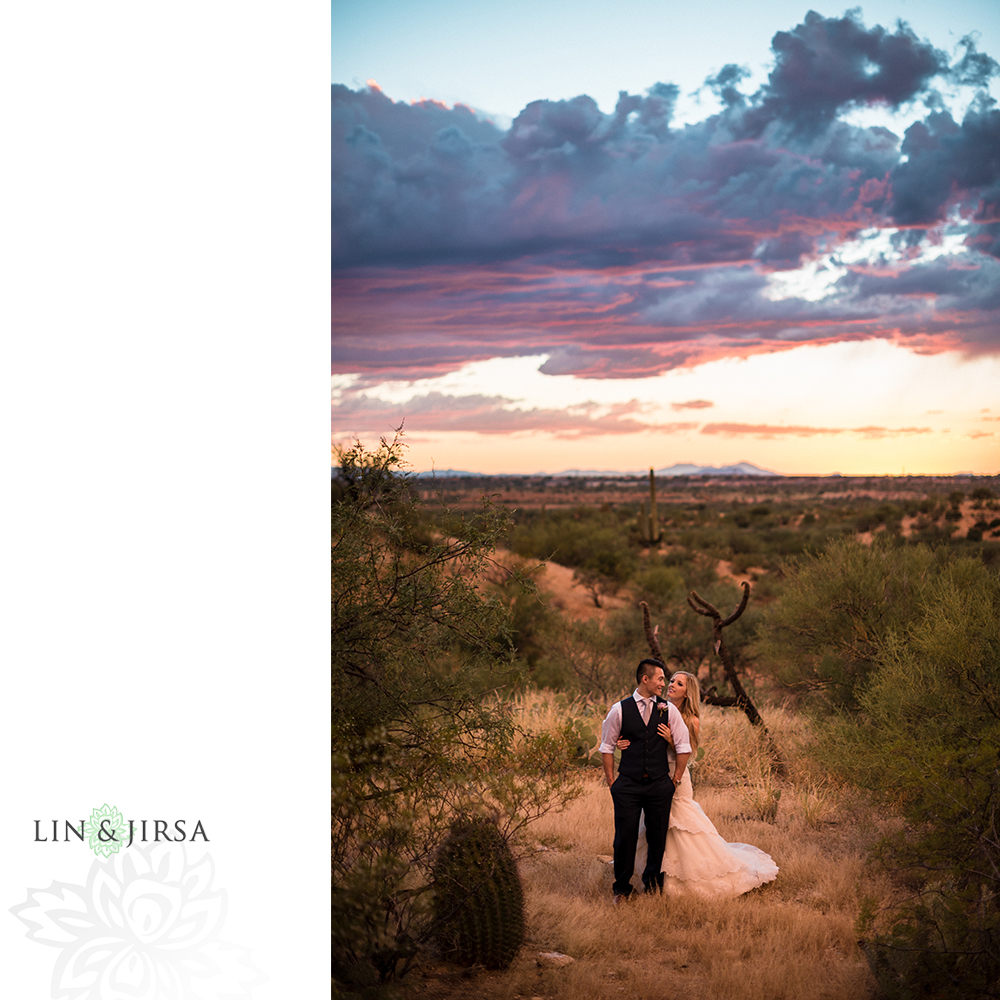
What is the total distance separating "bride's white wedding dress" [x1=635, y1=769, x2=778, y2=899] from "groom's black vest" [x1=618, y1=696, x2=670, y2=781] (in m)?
0.24

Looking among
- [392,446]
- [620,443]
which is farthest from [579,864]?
[620,443]

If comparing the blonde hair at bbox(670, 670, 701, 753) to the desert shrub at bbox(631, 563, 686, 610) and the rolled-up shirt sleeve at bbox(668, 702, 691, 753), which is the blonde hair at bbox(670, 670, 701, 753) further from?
the desert shrub at bbox(631, 563, 686, 610)

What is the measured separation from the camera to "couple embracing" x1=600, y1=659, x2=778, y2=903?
15.8 feet

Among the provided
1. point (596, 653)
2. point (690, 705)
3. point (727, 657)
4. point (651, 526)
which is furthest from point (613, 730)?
point (651, 526)

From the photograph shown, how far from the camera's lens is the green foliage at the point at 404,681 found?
3738mm

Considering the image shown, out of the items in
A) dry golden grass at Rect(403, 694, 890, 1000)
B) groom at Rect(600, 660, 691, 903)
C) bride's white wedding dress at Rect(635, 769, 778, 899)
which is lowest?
dry golden grass at Rect(403, 694, 890, 1000)

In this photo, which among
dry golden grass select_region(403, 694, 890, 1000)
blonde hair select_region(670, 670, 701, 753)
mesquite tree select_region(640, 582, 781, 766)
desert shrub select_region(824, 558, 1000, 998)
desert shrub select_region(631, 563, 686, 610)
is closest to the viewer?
desert shrub select_region(824, 558, 1000, 998)

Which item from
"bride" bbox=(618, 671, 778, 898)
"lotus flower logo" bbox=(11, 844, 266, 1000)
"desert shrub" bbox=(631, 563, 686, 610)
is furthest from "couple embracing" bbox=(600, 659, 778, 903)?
"desert shrub" bbox=(631, 563, 686, 610)

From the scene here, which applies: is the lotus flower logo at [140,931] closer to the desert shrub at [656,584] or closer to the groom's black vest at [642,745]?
the groom's black vest at [642,745]

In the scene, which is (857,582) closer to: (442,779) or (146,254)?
(442,779)

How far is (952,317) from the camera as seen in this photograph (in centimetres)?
1230

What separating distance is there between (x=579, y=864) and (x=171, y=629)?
3.74 m

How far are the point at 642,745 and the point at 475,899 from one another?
128cm

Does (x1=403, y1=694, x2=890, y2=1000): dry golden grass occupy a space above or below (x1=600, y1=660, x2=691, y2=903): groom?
below
